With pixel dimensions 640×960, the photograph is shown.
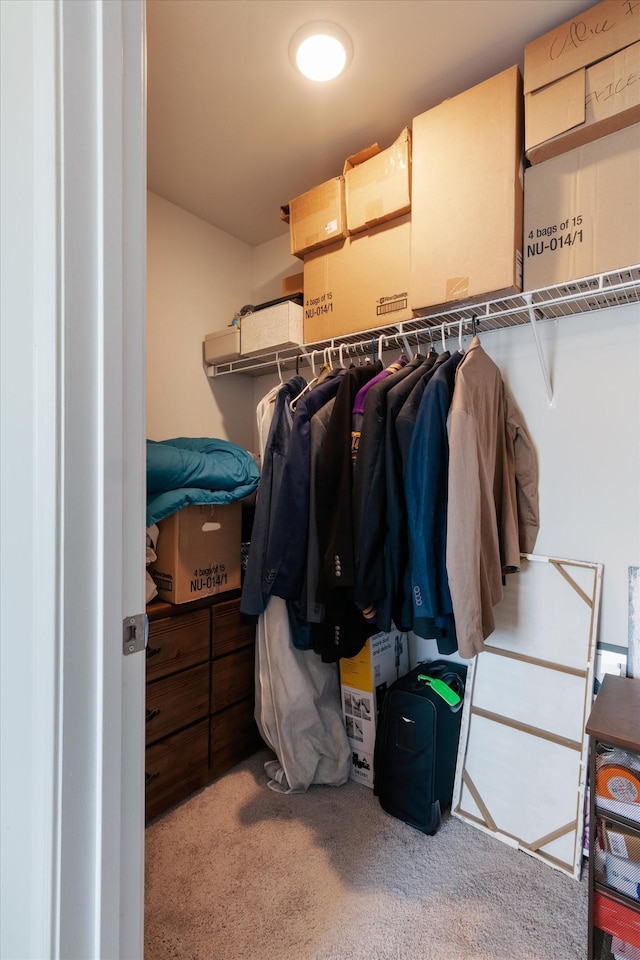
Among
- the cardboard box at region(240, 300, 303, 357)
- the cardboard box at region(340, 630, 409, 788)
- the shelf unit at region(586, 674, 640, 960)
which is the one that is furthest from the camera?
the cardboard box at region(240, 300, 303, 357)

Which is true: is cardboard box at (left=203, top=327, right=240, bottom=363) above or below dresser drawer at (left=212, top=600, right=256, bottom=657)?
above

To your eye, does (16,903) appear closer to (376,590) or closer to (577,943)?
(376,590)

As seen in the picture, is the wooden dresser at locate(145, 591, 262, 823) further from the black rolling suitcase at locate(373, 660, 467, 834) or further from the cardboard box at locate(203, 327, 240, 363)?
the cardboard box at locate(203, 327, 240, 363)

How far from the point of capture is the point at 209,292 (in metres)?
2.50

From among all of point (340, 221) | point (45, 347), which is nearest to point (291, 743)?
point (45, 347)

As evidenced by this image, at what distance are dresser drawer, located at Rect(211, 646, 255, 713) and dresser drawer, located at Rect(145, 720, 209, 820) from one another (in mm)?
110

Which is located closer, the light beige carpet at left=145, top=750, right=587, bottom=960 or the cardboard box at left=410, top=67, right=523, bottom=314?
the light beige carpet at left=145, top=750, right=587, bottom=960

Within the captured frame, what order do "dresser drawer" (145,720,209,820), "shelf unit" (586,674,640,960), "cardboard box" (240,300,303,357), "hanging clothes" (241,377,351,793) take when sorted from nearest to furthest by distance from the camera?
"shelf unit" (586,674,640,960), "dresser drawer" (145,720,209,820), "hanging clothes" (241,377,351,793), "cardboard box" (240,300,303,357)

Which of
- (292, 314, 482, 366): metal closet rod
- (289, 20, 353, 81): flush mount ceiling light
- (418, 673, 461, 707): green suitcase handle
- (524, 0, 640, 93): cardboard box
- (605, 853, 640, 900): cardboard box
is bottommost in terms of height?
(605, 853, 640, 900): cardboard box

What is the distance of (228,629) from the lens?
1.95 meters

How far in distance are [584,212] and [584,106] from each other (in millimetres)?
270

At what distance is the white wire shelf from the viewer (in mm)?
1403

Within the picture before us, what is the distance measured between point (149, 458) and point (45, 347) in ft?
Answer: 3.82

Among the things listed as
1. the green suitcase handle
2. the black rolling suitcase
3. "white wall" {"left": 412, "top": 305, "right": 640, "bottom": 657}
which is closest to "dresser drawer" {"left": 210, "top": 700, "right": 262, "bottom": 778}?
the black rolling suitcase
